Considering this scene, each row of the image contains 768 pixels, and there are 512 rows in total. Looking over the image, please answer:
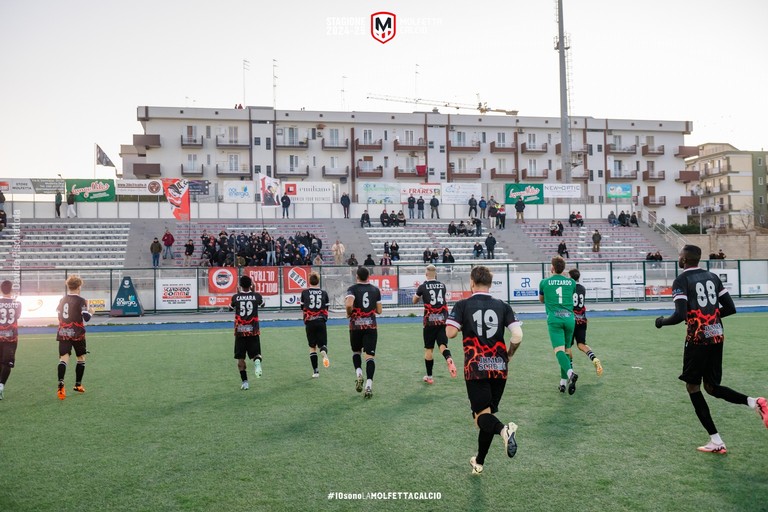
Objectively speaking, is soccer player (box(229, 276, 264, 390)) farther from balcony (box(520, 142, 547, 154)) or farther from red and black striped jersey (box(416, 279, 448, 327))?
balcony (box(520, 142, 547, 154))

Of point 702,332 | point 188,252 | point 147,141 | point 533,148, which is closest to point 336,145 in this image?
point 147,141

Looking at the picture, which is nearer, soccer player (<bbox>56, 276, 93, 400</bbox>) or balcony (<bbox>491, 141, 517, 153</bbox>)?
soccer player (<bbox>56, 276, 93, 400</bbox>)

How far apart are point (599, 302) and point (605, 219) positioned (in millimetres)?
18657

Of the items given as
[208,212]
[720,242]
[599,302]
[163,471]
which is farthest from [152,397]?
[720,242]

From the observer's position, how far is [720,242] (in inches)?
1921

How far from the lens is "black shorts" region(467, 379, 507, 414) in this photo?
19.0ft

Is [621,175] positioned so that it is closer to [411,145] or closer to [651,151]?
[651,151]

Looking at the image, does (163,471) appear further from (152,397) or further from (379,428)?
(152,397)

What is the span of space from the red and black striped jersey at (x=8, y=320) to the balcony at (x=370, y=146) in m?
56.3

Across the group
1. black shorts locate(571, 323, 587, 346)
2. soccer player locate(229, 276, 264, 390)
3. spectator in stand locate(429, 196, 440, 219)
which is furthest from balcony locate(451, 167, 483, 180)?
soccer player locate(229, 276, 264, 390)

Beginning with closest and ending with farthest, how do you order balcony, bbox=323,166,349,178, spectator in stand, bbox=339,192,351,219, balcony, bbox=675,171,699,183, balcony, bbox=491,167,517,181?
spectator in stand, bbox=339,192,351,219 < balcony, bbox=323,166,349,178 < balcony, bbox=491,167,517,181 < balcony, bbox=675,171,699,183

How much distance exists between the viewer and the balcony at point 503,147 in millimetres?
68812

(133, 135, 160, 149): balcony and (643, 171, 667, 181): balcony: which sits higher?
(133, 135, 160, 149): balcony

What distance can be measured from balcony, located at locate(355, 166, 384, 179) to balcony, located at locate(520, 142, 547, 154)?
17.0 meters
